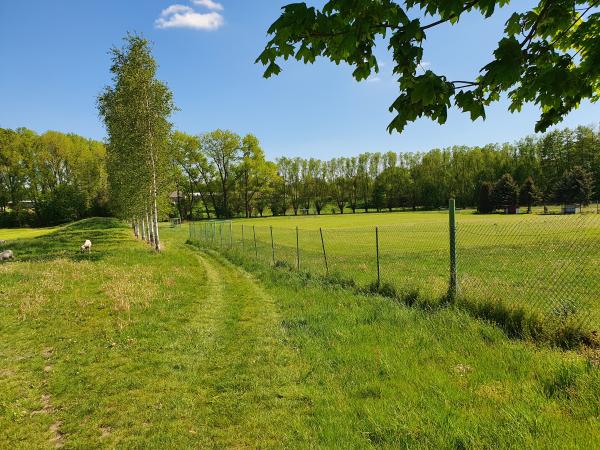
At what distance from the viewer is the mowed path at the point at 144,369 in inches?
156

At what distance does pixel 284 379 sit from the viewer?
4.91m

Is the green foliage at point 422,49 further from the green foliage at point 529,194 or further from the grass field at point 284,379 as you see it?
the green foliage at point 529,194

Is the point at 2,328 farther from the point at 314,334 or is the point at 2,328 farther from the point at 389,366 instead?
the point at 389,366

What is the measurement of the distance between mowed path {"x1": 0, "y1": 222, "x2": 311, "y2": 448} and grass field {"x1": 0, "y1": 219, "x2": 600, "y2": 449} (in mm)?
25

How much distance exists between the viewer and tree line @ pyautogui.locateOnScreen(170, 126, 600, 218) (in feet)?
263

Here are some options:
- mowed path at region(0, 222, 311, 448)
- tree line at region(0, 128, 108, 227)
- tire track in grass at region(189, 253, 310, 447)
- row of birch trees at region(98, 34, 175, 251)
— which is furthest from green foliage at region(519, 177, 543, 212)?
tire track in grass at region(189, 253, 310, 447)

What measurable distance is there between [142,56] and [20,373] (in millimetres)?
20056

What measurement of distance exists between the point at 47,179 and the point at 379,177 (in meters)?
78.5

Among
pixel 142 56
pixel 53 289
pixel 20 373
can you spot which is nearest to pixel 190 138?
pixel 142 56

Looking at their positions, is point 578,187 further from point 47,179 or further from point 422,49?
point 47,179

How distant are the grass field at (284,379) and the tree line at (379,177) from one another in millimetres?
67208

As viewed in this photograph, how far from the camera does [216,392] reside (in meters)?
4.77

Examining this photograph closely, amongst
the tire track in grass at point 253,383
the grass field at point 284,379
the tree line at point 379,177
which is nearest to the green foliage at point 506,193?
the tree line at point 379,177

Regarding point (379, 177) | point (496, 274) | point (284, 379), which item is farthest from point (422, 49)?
point (379, 177)
